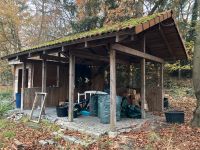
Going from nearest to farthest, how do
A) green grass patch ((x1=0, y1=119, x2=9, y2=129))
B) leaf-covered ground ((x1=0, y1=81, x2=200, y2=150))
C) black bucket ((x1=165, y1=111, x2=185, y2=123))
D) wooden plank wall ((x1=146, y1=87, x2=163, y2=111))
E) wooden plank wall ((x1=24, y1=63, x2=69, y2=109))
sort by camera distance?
1. leaf-covered ground ((x1=0, y1=81, x2=200, y2=150))
2. green grass patch ((x1=0, y1=119, x2=9, y2=129))
3. black bucket ((x1=165, y1=111, x2=185, y2=123))
4. wooden plank wall ((x1=146, y1=87, x2=163, y2=111))
5. wooden plank wall ((x1=24, y1=63, x2=69, y2=109))

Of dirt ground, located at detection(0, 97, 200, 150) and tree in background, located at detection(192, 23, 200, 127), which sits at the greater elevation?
tree in background, located at detection(192, 23, 200, 127)

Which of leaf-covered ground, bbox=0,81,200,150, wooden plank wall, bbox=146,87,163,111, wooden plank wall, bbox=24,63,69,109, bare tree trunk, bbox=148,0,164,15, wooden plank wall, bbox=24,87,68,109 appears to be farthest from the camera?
bare tree trunk, bbox=148,0,164,15

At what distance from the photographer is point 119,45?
6535 millimetres

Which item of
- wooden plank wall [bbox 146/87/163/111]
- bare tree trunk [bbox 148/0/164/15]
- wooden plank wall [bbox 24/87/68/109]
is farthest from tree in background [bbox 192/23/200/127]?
bare tree trunk [bbox 148/0/164/15]

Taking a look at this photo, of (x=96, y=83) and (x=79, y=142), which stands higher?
(x=96, y=83)

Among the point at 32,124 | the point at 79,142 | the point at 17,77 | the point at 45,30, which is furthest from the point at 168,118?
the point at 45,30

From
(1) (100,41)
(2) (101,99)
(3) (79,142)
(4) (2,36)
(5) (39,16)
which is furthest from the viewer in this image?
(5) (39,16)

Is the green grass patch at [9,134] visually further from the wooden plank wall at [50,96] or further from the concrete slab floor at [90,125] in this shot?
the wooden plank wall at [50,96]

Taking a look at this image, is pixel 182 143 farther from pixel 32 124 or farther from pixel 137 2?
pixel 137 2

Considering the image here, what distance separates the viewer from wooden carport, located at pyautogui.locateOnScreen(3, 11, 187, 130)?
6066mm

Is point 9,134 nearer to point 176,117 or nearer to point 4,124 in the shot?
point 4,124

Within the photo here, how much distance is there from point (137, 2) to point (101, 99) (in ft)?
34.2

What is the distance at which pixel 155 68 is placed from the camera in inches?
604

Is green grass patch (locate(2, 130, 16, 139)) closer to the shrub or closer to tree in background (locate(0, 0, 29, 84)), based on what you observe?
the shrub
